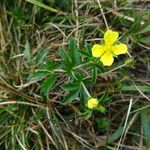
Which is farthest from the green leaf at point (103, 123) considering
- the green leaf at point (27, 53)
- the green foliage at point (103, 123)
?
the green leaf at point (27, 53)

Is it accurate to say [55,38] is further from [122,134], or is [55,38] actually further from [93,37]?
[122,134]

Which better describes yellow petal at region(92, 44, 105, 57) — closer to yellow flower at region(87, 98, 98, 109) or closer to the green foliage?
yellow flower at region(87, 98, 98, 109)

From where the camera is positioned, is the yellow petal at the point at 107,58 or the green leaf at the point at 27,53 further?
the green leaf at the point at 27,53

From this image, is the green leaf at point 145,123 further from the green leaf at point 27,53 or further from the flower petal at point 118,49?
the green leaf at point 27,53

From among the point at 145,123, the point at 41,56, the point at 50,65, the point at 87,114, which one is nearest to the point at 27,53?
the point at 41,56

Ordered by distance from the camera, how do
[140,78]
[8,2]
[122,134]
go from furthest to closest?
[8,2] → [140,78] → [122,134]

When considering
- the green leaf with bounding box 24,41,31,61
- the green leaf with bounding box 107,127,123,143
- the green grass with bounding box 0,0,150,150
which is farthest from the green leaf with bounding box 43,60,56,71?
the green leaf with bounding box 107,127,123,143

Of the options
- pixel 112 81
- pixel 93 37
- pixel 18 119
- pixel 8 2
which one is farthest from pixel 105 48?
pixel 8 2
